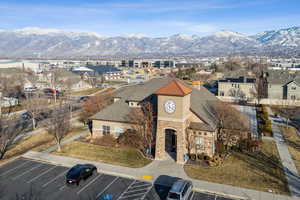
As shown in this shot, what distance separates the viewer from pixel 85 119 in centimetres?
4456

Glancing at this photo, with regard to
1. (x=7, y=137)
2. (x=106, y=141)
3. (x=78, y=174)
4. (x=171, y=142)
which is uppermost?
(x=7, y=137)

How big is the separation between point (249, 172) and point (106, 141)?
750 inches

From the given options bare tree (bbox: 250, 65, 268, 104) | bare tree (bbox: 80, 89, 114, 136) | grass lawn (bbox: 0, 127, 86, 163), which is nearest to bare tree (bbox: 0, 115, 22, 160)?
grass lawn (bbox: 0, 127, 86, 163)

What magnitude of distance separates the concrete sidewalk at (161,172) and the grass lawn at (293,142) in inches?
341

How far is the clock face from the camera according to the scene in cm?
2820

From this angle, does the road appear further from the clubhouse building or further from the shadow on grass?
the shadow on grass

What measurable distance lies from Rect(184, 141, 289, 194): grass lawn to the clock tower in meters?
3.14

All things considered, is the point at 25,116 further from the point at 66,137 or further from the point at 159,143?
the point at 159,143

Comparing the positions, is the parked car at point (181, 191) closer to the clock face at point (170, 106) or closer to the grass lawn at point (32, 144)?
the clock face at point (170, 106)

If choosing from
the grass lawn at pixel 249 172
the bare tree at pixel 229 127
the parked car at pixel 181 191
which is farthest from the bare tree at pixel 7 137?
the bare tree at pixel 229 127

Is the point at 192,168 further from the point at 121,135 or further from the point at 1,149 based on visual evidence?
the point at 1,149

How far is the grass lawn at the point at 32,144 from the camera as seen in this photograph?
3244 cm

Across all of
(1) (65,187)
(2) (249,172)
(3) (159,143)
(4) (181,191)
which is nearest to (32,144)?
(1) (65,187)

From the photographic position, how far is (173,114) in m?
28.4
